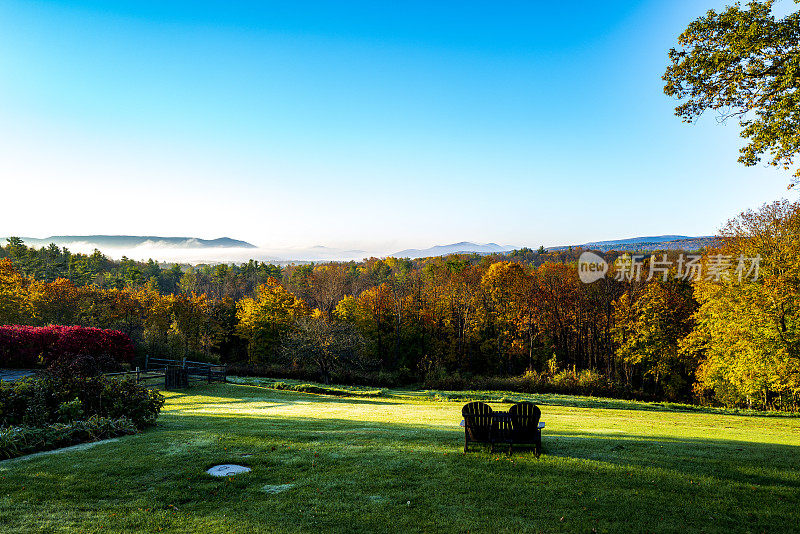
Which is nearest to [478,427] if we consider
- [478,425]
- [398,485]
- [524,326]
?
[478,425]

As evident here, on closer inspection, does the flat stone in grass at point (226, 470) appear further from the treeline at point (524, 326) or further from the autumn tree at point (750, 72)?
the treeline at point (524, 326)

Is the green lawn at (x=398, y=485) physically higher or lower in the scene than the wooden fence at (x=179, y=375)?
higher

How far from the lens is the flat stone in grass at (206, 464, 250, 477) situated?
28.6 feet

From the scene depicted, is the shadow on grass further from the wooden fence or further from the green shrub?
the wooden fence

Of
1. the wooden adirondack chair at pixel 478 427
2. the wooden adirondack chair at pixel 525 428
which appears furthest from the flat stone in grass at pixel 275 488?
the wooden adirondack chair at pixel 525 428

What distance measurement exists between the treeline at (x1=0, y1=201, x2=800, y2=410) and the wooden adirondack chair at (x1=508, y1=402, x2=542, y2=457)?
2656 cm

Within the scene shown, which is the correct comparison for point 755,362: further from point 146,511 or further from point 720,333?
point 146,511

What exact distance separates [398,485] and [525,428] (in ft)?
12.3

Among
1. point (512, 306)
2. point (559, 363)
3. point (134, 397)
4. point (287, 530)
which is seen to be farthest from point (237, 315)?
point (287, 530)

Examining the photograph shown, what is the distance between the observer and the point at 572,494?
25.0 ft

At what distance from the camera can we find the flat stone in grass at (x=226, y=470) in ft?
28.6

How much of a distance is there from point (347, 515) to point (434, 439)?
17.2 ft

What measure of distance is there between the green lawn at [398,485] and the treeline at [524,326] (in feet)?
70.6

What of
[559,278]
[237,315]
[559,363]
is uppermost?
[559,278]
